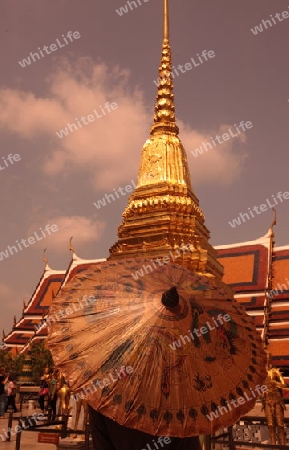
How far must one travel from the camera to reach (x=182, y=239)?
41.4ft

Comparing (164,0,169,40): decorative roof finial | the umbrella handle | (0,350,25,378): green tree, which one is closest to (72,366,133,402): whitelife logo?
the umbrella handle

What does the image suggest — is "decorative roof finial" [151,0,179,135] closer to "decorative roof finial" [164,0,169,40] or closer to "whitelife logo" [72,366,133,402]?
"decorative roof finial" [164,0,169,40]

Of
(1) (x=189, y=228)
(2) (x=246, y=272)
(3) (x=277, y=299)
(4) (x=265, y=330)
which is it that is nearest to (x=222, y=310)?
(1) (x=189, y=228)

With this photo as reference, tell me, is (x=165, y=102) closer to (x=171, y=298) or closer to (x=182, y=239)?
(x=182, y=239)

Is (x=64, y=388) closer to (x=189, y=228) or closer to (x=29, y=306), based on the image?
(x=189, y=228)

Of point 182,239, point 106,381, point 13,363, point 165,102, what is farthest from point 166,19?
point 106,381

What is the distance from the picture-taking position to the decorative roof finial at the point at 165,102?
50.4 ft

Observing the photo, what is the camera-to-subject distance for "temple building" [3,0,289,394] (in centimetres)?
1262

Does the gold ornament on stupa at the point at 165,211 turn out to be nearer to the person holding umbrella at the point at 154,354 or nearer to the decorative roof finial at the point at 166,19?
the decorative roof finial at the point at 166,19

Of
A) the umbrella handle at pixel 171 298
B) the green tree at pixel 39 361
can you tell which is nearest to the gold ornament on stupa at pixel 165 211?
the green tree at pixel 39 361

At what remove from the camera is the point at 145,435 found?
2350 millimetres

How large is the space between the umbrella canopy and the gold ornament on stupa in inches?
347

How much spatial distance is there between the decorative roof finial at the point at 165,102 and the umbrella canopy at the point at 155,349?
41.4 ft

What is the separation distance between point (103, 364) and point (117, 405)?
309mm
